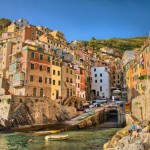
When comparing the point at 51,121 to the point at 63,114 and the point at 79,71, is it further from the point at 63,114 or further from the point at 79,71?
the point at 79,71

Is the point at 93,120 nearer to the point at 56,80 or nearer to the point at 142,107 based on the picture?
the point at 142,107

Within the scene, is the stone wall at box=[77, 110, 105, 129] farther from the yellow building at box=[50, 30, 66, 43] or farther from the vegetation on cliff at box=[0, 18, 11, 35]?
the vegetation on cliff at box=[0, 18, 11, 35]

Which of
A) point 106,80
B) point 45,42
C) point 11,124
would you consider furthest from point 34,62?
point 106,80

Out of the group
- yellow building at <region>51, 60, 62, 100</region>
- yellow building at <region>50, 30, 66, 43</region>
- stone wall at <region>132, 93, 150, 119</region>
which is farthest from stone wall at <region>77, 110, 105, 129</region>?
yellow building at <region>50, 30, 66, 43</region>

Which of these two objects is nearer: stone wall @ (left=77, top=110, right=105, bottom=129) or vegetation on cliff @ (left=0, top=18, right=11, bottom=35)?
stone wall @ (left=77, top=110, right=105, bottom=129)

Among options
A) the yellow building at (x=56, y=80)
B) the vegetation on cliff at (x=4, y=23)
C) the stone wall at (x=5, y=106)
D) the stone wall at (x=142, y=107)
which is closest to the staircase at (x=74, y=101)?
the yellow building at (x=56, y=80)

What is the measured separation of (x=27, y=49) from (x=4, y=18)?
3723 inches

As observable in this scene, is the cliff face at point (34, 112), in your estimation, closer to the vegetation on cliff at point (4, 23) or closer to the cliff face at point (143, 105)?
the cliff face at point (143, 105)

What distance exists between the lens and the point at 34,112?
4984 cm

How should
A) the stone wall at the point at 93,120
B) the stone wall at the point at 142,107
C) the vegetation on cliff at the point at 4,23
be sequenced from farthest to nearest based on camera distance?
the vegetation on cliff at the point at 4,23 → the stone wall at the point at 93,120 → the stone wall at the point at 142,107

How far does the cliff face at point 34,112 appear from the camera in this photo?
4600 centimetres

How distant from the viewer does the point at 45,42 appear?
81.2m

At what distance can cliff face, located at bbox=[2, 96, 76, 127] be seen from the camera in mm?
46000

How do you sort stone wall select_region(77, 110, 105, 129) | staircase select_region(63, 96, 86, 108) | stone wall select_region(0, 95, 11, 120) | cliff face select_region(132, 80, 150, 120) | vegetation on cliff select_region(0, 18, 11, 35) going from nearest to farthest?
cliff face select_region(132, 80, 150, 120), stone wall select_region(0, 95, 11, 120), stone wall select_region(77, 110, 105, 129), staircase select_region(63, 96, 86, 108), vegetation on cliff select_region(0, 18, 11, 35)
